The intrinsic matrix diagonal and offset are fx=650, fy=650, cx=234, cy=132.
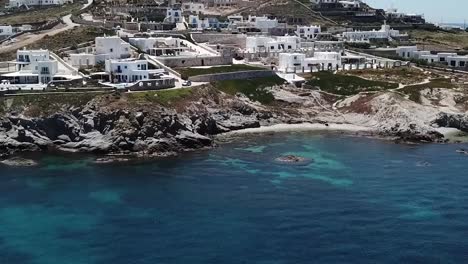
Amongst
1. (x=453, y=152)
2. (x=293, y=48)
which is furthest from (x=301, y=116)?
(x=293, y=48)

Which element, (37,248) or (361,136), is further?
(361,136)

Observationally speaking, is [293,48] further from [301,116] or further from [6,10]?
[6,10]

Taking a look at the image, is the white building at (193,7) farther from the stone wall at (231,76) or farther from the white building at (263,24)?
the stone wall at (231,76)

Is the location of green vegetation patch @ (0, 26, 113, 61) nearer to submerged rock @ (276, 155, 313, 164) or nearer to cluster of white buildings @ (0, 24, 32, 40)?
cluster of white buildings @ (0, 24, 32, 40)

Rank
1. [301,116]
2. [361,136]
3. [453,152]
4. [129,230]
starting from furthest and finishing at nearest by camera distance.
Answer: [301,116] < [361,136] < [453,152] < [129,230]

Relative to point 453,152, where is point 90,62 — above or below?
above

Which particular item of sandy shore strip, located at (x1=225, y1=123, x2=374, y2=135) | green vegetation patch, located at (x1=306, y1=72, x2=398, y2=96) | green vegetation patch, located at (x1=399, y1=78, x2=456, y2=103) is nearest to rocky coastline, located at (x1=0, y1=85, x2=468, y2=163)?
sandy shore strip, located at (x1=225, y1=123, x2=374, y2=135)

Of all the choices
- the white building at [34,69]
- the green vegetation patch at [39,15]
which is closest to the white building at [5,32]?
the green vegetation patch at [39,15]
